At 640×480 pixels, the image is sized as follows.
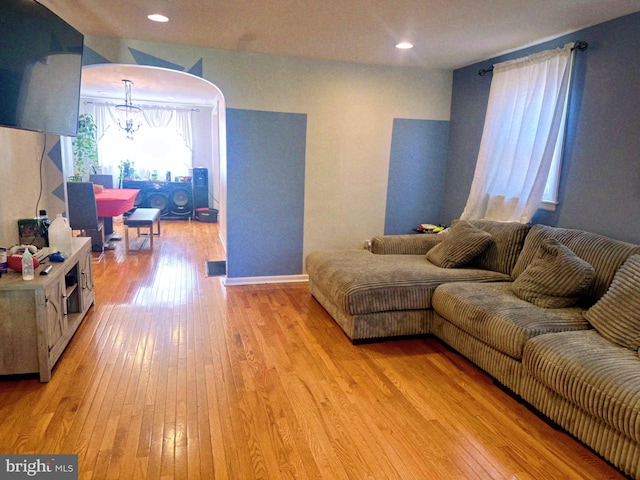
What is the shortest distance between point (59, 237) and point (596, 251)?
3.66m

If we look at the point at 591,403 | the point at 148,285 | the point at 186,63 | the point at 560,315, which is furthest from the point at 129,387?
the point at 186,63

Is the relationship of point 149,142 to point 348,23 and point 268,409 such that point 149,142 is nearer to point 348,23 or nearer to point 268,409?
point 348,23

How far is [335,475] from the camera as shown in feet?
6.08

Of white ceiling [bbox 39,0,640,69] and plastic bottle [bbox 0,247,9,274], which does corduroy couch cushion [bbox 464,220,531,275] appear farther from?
plastic bottle [bbox 0,247,9,274]

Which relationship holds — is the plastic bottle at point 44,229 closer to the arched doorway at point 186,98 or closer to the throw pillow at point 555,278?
the arched doorway at point 186,98

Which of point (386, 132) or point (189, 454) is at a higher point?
point (386, 132)

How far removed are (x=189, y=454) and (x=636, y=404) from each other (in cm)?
Result: 193

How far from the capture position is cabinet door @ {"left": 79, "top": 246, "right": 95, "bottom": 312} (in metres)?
3.36

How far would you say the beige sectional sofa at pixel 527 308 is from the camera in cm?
197

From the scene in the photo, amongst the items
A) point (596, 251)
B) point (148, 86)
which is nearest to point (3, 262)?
point (596, 251)

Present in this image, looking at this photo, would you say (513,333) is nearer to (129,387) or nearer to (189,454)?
(189,454)

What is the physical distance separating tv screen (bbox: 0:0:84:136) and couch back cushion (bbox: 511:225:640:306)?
11.3 feet

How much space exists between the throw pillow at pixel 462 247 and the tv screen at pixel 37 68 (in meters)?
3.04

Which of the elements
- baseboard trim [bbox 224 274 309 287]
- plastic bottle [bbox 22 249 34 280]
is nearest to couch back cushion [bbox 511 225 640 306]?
baseboard trim [bbox 224 274 309 287]
